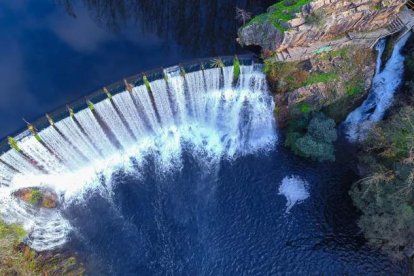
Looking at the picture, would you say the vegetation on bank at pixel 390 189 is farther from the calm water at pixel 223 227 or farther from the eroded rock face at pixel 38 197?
the eroded rock face at pixel 38 197

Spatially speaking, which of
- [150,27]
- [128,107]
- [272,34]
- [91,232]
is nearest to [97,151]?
[128,107]

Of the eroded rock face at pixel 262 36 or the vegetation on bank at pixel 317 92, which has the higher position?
the eroded rock face at pixel 262 36

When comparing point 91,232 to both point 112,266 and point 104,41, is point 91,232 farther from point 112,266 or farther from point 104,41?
point 104,41

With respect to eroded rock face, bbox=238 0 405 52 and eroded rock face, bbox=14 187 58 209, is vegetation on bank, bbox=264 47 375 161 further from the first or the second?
eroded rock face, bbox=14 187 58 209

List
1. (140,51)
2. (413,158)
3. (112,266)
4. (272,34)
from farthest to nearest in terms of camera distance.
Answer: (140,51)
(272,34)
(112,266)
(413,158)

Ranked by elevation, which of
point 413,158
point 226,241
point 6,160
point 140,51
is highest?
point 140,51

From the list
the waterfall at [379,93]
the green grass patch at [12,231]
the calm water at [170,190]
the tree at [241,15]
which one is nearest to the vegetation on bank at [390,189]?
the calm water at [170,190]
